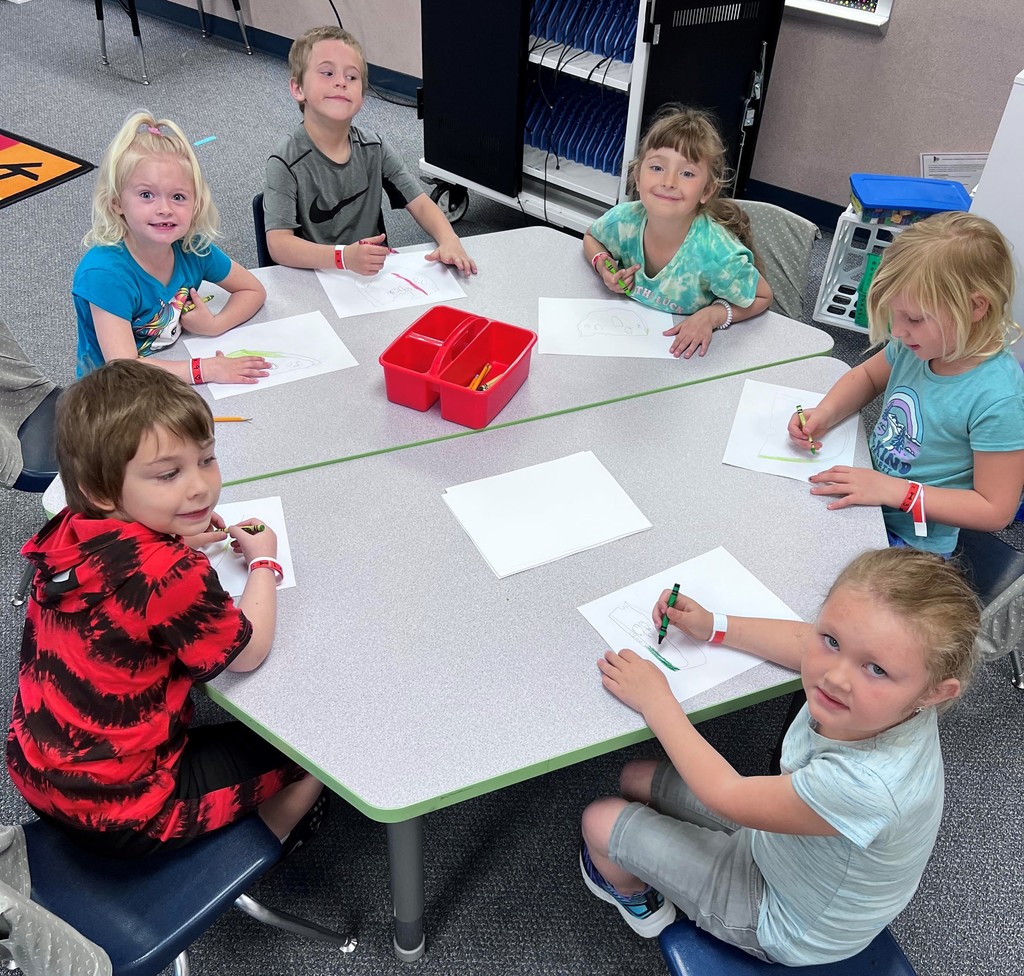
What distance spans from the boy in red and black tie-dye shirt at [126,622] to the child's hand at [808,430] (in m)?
0.90

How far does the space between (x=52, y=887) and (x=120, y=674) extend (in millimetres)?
287

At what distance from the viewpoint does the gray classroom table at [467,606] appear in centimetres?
106

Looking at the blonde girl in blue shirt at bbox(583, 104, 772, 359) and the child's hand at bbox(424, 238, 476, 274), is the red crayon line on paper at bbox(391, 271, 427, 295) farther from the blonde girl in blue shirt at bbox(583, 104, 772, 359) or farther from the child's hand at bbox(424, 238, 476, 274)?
the blonde girl in blue shirt at bbox(583, 104, 772, 359)

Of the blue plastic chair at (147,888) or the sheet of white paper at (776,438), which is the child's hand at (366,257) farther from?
the blue plastic chair at (147,888)

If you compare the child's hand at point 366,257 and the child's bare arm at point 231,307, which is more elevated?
the child's hand at point 366,257

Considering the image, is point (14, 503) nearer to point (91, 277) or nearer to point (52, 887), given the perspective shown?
point (91, 277)

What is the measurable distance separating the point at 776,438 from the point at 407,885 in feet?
3.09

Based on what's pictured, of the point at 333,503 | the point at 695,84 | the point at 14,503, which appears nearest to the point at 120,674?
the point at 333,503

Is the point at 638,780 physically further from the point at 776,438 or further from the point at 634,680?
the point at 776,438

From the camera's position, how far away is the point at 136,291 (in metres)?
1.63

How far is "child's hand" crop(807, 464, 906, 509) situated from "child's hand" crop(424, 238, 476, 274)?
2.89 feet

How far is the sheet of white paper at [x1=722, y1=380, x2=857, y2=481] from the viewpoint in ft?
4.92

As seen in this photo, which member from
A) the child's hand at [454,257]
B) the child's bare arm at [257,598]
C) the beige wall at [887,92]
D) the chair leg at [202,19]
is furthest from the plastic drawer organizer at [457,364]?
the chair leg at [202,19]

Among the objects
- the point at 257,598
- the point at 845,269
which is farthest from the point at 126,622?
the point at 845,269
